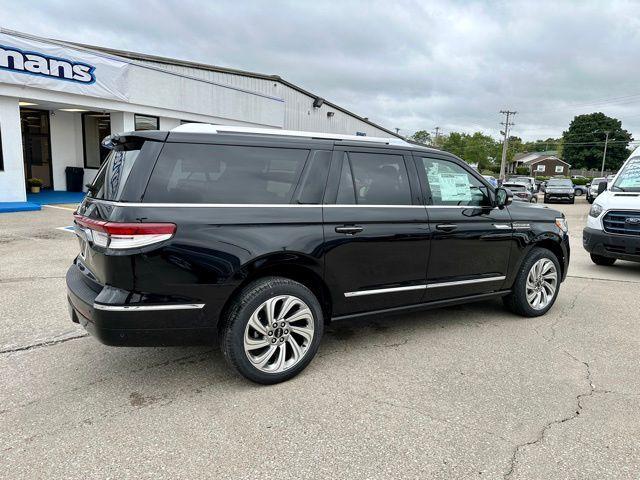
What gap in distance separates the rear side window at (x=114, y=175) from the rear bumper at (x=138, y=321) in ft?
2.09

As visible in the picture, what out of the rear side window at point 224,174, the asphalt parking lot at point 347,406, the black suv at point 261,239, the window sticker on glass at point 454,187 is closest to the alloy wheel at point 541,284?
the asphalt parking lot at point 347,406

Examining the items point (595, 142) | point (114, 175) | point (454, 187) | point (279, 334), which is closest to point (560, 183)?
point (454, 187)

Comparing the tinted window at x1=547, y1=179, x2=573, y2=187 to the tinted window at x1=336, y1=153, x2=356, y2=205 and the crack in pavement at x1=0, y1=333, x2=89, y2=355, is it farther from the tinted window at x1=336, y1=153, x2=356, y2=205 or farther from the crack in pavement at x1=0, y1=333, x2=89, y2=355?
the crack in pavement at x1=0, y1=333, x2=89, y2=355

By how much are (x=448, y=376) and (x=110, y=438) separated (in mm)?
2402

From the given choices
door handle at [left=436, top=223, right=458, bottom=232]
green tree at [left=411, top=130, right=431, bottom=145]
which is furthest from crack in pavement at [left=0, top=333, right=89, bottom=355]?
green tree at [left=411, top=130, right=431, bottom=145]

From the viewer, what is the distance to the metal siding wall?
1933 centimetres

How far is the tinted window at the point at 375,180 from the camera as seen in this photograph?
3.81 m

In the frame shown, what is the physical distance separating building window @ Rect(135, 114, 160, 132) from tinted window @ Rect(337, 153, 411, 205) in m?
14.1

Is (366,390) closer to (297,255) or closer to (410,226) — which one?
(297,255)

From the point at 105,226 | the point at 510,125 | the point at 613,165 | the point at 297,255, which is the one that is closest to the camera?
the point at 105,226

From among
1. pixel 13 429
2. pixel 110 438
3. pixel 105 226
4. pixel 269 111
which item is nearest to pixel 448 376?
pixel 110 438

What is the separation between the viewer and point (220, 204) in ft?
10.6

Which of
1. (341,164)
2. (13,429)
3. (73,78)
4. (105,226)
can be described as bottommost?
A: (13,429)

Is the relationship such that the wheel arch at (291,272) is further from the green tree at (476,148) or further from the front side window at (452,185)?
the green tree at (476,148)
